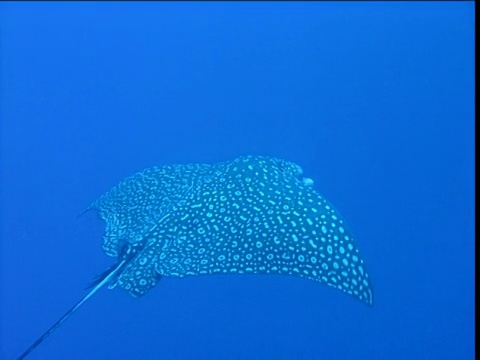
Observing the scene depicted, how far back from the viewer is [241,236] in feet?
11.4

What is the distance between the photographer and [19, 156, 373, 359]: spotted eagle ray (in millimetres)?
3248

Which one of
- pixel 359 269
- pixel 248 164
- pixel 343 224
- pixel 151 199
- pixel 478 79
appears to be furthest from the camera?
pixel 151 199

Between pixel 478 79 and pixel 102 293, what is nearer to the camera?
pixel 478 79

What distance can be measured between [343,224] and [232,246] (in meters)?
0.78

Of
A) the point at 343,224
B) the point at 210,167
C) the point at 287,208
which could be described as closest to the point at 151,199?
the point at 210,167

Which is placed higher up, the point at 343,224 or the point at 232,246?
the point at 343,224

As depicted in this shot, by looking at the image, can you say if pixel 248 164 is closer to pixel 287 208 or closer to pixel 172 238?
pixel 287 208

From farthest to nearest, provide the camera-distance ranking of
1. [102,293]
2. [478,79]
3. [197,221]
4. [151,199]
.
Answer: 1. [102,293]
2. [151,199]
3. [197,221]
4. [478,79]

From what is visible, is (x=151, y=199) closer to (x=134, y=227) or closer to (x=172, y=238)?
(x=134, y=227)

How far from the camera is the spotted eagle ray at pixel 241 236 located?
3248mm

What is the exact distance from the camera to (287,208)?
140 inches

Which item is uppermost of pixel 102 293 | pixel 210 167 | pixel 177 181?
pixel 210 167

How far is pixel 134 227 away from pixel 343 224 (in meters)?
1.71

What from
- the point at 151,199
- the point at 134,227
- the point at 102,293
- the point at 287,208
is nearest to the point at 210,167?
the point at 151,199
